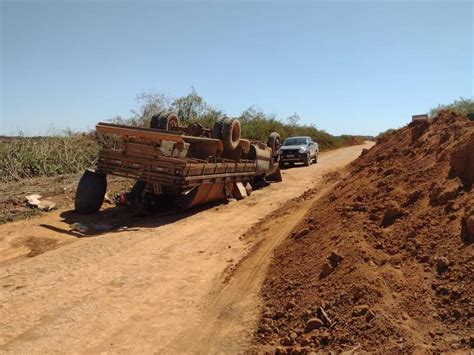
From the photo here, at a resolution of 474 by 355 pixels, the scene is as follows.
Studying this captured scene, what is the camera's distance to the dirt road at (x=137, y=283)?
17.9 feet

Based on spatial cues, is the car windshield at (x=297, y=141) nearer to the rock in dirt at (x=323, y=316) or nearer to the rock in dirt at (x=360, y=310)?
the rock in dirt at (x=323, y=316)

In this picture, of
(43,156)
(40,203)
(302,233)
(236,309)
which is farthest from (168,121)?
(236,309)

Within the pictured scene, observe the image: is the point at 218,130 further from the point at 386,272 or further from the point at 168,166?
the point at 386,272

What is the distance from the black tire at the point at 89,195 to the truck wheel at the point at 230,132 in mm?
4135

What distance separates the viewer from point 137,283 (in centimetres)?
730

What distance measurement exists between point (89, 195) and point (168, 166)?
7.35ft

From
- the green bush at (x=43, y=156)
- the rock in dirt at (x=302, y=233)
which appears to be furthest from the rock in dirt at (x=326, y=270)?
the green bush at (x=43, y=156)

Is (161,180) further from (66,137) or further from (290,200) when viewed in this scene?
(66,137)

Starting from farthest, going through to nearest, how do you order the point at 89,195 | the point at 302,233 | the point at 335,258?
the point at 89,195 → the point at 302,233 → the point at 335,258

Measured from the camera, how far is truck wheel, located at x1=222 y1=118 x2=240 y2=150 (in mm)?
14648

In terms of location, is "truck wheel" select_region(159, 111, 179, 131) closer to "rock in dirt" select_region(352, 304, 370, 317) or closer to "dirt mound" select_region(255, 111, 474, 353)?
"dirt mound" select_region(255, 111, 474, 353)

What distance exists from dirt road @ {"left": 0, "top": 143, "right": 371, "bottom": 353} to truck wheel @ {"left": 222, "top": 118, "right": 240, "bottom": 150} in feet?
10.7

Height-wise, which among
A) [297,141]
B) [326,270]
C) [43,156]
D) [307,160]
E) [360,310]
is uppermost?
[297,141]

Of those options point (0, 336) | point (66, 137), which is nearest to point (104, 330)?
point (0, 336)
